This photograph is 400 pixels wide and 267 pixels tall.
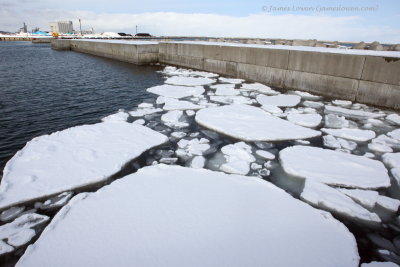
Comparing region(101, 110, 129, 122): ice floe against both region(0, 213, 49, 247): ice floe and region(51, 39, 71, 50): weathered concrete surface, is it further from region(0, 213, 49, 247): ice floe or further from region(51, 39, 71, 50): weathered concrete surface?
region(51, 39, 71, 50): weathered concrete surface

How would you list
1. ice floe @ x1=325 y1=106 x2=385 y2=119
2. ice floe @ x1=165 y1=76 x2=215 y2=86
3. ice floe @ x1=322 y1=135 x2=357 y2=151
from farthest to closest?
A: ice floe @ x1=165 y1=76 x2=215 y2=86 < ice floe @ x1=325 y1=106 x2=385 y2=119 < ice floe @ x1=322 y1=135 x2=357 y2=151

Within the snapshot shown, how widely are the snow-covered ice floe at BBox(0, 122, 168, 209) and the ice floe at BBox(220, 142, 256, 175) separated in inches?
41.4

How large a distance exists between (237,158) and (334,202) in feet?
4.07

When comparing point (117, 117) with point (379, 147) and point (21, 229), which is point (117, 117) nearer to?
point (21, 229)

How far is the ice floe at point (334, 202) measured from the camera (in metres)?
2.24

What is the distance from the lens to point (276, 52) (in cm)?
725

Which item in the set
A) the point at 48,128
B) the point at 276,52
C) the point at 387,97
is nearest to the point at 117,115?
the point at 48,128

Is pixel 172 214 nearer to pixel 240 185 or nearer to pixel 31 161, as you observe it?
pixel 240 185

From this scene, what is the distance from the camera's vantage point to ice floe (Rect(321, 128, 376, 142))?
12.8ft

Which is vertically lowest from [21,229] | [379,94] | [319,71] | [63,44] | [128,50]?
[21,229]

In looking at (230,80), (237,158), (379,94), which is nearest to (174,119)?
(237,158)

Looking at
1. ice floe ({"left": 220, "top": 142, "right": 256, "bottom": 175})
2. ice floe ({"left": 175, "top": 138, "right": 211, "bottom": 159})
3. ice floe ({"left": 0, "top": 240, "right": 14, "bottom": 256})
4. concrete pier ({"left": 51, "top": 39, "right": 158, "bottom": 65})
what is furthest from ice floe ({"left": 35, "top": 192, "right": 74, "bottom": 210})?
concrete pier ({"left": 51, "top": 39, "right": 158, "bottom": 65})

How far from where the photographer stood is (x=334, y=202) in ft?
7.83

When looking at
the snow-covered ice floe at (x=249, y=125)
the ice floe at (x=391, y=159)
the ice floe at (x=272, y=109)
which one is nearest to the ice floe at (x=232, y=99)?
the ice floe at (x=272, y=109)
